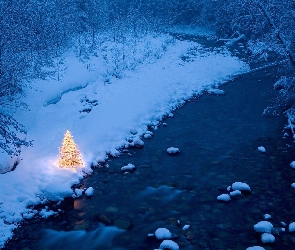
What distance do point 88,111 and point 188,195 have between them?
6593mm

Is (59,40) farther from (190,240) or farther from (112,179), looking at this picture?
(190,240)

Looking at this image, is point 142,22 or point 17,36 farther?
point 142,22

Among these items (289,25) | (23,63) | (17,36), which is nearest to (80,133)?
(23,63)

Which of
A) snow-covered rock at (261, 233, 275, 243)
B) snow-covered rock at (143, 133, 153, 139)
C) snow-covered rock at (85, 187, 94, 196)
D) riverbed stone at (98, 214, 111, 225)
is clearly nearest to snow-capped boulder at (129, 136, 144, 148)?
snow-covered rock at (143, 133, 153, 139)

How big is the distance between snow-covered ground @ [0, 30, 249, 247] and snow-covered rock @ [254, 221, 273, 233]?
177 inches

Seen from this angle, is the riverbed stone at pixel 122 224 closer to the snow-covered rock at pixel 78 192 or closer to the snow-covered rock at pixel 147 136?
the snow-covered rock at pixel 78 192

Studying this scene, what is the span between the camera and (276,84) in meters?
15.8

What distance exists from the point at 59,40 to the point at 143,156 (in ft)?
41.4

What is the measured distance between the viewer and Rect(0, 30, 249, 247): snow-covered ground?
8.05 meters

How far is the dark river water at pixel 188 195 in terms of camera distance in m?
6.63

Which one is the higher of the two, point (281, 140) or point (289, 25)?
point (289, 25)

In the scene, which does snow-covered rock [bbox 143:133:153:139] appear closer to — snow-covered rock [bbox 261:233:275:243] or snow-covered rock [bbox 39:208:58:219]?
snow-covered rock [bbox 39:208:58:219]

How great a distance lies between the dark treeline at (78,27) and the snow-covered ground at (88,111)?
2.57ft

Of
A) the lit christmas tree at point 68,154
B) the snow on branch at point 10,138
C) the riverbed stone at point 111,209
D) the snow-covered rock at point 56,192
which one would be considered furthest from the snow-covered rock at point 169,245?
the snow on branch at point 10,138
